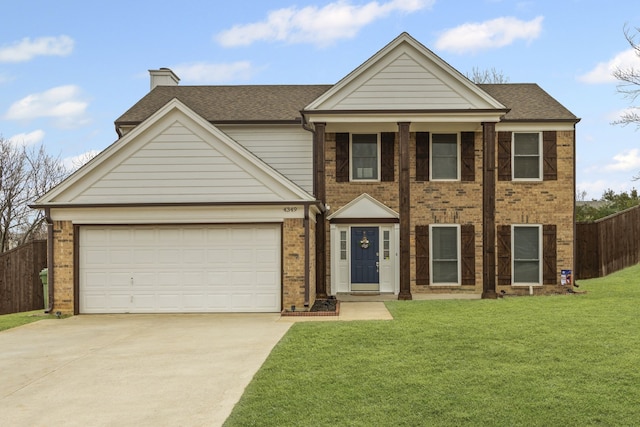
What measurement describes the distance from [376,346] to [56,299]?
9.40 meters

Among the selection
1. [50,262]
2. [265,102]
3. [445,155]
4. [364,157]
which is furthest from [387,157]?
[50,262]

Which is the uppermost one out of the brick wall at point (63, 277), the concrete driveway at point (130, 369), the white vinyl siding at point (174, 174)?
the white vinyl siding at point (174, 174)

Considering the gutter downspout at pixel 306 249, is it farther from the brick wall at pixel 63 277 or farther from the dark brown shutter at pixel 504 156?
the dark brown shutter at pixel 504 156

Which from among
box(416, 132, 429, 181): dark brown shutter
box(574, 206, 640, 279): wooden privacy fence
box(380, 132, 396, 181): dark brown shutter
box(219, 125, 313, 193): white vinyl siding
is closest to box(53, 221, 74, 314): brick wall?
box(219, 125, 313, 193): white vinyl siding

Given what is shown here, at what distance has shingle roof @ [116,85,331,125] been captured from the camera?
19.9m

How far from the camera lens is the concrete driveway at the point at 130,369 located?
6.95 m

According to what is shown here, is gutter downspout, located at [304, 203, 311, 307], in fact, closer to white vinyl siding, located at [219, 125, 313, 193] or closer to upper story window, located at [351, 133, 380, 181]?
white vinyl siding, located at [219, 125, 313, 193]

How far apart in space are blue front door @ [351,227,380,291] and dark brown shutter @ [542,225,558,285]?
521 centimetres

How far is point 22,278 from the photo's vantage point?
62.3 feet

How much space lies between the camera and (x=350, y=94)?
726 inches

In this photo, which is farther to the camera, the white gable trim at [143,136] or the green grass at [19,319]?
the white gable trim at [143,136]

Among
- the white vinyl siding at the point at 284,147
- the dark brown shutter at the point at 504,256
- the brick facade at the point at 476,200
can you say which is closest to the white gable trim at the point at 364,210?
the brick facade at the point at 476,200

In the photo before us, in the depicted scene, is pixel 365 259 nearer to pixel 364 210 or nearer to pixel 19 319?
pixel 364 210

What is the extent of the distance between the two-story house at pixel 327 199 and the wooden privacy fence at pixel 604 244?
4.18 m
